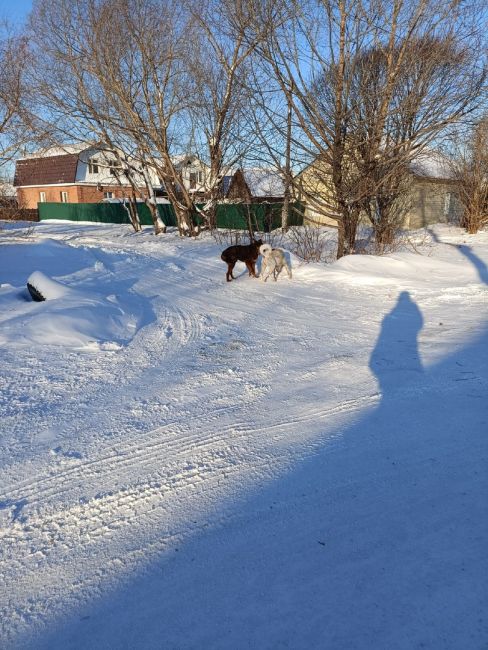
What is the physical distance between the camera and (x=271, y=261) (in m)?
9.86

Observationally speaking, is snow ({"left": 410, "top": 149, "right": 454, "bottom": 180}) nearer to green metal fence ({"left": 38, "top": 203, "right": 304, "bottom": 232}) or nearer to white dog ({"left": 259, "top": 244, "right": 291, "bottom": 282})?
white dog ({"left": 259, "top": 244, "right": 291, "bottom": 282})

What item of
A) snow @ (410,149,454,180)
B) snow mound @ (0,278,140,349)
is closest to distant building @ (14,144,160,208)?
snow @ (410,149,454,180)

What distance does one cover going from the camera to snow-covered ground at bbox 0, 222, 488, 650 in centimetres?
200

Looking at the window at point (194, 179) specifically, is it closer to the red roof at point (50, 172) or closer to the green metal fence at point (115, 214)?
the green metal fence at point (115, 214)

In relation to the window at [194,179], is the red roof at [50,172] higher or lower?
higher

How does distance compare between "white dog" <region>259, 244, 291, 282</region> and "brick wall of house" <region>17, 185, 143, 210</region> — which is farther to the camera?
"brick wall of house" <region>17, 185, 143, 210</region>

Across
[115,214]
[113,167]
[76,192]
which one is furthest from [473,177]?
[76,192]

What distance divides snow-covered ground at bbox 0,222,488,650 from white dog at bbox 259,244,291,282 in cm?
354

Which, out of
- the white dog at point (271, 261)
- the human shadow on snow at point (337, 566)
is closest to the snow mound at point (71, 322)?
the white dog at point (271, 261)

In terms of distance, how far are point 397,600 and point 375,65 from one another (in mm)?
12974

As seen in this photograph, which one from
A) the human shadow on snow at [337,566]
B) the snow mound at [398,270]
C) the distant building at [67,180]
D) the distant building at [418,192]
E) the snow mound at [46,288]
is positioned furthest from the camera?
the distant building at [67,180]

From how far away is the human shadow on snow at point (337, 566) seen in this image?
1914mm

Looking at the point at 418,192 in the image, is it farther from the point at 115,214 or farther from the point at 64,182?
the point at 64,182

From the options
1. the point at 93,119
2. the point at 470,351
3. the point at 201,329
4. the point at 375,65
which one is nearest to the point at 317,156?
the point at 375,65
